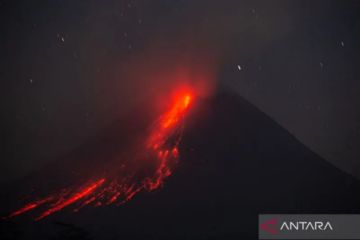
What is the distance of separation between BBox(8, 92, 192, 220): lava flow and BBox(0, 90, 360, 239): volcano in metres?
1.24

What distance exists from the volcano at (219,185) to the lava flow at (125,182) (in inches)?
49.0

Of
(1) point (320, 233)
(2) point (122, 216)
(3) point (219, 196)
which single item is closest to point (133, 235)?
(2) point (122, 216)

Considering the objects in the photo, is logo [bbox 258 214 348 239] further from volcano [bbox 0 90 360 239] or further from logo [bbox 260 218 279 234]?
volcano [bbox 0 90 360 239]

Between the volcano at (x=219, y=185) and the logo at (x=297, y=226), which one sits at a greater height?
the volcano at (x=219, y=185)

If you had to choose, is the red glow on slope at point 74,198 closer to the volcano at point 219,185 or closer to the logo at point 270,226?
the volcano at point 219,185

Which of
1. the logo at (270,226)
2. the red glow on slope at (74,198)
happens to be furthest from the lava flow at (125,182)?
the logo at (270,226)

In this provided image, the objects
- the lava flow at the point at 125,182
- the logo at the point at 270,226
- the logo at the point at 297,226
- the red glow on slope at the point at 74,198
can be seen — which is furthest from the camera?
the lava flow at the point at 125,182

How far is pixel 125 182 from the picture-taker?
37.8 meters

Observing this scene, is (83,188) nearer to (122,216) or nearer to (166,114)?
(122,216)

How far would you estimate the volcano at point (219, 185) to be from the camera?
27812mm

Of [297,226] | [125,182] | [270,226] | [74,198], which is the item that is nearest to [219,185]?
[125,182]

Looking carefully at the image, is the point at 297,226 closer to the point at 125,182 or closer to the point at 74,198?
the point at 125,182

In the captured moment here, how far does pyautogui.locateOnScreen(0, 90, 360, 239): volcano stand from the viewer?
27.8 meters

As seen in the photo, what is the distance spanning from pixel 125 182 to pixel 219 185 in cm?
979
